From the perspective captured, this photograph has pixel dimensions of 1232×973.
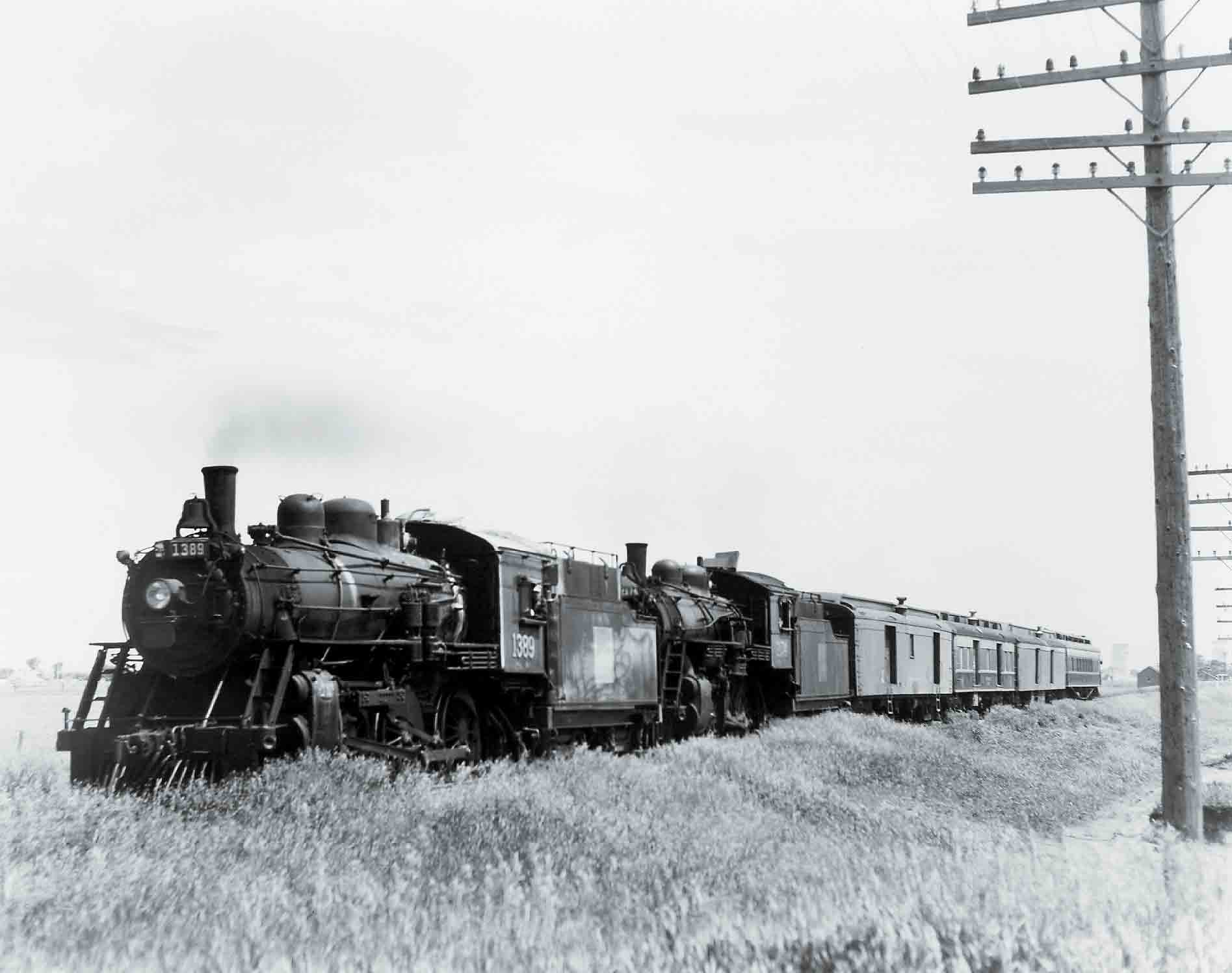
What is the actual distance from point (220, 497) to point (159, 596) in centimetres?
108

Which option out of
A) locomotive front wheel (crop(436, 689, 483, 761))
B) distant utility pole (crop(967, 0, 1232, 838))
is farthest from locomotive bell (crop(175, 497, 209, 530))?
distant utility pole (crop(967, 0, 1232, 838))

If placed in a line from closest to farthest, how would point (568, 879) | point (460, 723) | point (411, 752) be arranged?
point (568, 879) → point (411, 752) → point (460, 723)

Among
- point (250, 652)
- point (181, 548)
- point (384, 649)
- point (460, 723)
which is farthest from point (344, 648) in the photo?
point (460, 723)

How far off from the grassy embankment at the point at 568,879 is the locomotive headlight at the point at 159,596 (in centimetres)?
179

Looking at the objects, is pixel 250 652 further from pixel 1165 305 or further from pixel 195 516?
pixel 1165 305

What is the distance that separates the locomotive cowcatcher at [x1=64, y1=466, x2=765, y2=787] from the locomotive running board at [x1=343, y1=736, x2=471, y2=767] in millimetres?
27

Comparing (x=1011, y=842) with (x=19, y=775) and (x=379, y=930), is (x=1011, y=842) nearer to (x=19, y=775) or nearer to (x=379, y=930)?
(x=379, y=930)

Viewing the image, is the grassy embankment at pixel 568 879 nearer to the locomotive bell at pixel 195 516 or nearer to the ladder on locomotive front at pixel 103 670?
the ladder on locomotive front at pixel 103 670

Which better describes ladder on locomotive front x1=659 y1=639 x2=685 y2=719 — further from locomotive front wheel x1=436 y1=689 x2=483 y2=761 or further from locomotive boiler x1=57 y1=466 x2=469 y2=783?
locomotive boiler x1=57 y1=466 x2=469 y2=783

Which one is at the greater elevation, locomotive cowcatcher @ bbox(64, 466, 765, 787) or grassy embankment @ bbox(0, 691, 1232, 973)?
locomotive cowcatcher @ bbox(64, 466, 765, 787)

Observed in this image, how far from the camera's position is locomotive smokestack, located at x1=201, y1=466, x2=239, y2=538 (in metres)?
11.6

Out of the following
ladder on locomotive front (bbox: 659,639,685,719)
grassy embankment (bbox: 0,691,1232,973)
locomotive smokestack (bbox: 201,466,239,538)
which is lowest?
grassy embankment (bbox: 0,691,1232,973)

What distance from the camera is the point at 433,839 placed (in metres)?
8.85

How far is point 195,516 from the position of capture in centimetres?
1170
